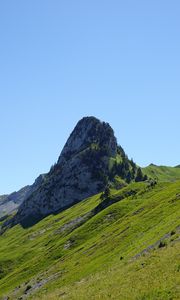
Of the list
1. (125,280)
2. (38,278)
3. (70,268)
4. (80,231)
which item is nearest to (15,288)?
(38,278)

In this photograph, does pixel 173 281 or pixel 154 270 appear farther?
pixel 154 270

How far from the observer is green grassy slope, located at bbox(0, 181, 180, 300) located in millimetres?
41938

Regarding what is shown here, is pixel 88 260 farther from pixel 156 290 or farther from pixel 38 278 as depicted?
pixel 156 290

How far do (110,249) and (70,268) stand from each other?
11.3m

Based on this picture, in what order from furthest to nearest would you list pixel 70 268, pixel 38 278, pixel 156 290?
pixel 38 278
pixel 70 268
pixel 156 290

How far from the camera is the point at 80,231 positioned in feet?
424

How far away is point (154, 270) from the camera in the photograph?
42906 mm

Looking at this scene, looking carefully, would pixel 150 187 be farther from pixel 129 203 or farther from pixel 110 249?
pixel 110 249

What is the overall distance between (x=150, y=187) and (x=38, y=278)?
66.4 metres

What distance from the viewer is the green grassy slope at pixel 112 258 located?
4194cm

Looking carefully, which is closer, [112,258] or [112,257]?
[112,258]

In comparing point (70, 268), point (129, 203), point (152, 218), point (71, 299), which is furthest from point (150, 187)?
point (71, 299)

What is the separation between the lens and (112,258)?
73.0m

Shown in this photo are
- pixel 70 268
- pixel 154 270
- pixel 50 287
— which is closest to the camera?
pixel 154 270
